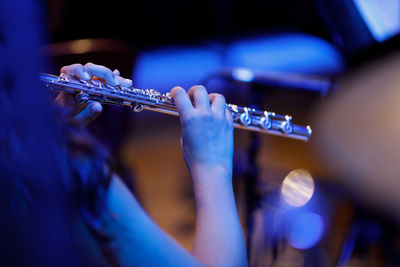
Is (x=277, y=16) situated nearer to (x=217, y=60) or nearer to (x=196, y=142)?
(x=217, y=60)

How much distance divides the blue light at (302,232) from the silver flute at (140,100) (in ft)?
3.04

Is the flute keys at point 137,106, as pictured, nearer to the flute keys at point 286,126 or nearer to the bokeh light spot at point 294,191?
the flute keys at point 286,126

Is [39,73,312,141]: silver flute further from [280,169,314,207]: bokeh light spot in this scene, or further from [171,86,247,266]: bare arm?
[280,169,314,207]: bokeh light spot

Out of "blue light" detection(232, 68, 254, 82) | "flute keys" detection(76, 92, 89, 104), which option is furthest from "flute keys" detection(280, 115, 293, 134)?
"flute keys" detection(76, 92, 89, 104)

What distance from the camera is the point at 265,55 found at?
2.66 meters

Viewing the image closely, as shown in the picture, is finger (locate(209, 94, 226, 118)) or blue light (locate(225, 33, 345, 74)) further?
blue light (locate(225, 33, 345, 74))

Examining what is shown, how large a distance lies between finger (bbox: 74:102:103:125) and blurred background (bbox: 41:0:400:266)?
0.55 feet

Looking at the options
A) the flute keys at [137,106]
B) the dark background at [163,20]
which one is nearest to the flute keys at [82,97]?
the flute keys at [137,106]

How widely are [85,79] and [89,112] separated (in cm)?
9

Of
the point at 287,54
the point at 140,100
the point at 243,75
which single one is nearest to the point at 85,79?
the point at 140,100

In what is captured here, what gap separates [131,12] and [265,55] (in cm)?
126

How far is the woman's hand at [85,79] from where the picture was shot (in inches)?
27.4

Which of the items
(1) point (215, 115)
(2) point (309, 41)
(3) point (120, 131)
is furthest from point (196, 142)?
(2) point (309, 41)

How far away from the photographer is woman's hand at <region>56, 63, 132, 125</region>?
70cm
